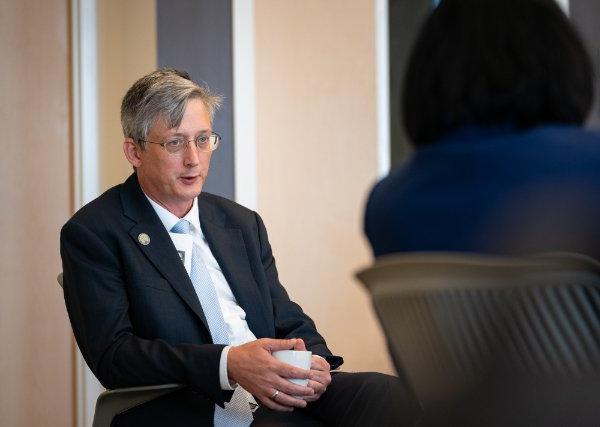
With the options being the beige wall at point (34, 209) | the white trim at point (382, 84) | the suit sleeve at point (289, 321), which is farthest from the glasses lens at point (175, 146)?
the white trim at point (382, 84)

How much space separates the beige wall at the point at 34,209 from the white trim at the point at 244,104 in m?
0.66

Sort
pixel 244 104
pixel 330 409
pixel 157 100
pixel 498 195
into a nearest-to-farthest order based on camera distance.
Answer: pixel 498 195 → pixel 330 409 → pixel 157 100 → pixel 244 104

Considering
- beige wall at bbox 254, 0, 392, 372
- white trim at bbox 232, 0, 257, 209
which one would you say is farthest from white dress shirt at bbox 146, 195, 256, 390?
beige wall at bbox 254, 0, 392, 372

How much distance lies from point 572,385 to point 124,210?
158 cm

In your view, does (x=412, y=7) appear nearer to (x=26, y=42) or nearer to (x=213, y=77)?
(x=213, y=77)

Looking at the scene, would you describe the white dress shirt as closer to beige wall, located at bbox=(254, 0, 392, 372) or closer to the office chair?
the office chair

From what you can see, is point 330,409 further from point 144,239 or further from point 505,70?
point 505,70

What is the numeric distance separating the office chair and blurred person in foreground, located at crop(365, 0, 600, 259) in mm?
1167

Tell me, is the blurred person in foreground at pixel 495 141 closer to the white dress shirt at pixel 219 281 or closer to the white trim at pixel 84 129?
the white dress shirt at pixel 219 281

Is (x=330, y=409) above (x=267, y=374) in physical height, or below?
below

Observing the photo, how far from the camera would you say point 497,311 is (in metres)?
1.22

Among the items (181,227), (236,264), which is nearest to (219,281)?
(236,264)

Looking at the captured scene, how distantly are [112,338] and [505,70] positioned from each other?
1.41 m

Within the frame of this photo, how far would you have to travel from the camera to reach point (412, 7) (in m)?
4.27
